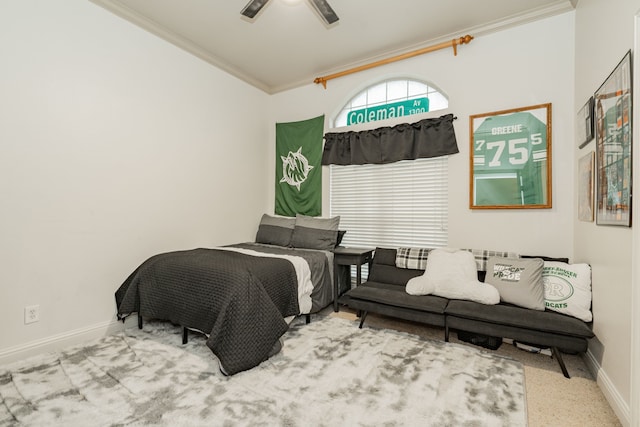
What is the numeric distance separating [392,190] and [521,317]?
74.2 inches

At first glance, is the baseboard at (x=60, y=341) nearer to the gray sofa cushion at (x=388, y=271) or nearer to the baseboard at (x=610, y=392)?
the gray sofa cushion at (x=388, y=271)

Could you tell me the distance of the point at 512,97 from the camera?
2.87 meters

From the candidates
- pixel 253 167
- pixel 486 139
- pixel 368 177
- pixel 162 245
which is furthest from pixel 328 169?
pixel 162 245

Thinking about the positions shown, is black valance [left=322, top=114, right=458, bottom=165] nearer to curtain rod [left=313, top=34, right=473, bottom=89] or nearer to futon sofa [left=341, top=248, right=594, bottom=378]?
curtain rod [left=313, top=34, right=473, bottom=89]

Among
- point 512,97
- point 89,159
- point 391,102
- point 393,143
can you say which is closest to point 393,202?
point 393,143

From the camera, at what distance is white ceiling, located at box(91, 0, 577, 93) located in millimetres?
2705

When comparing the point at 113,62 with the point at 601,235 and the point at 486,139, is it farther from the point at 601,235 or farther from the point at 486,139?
the point at 601,235

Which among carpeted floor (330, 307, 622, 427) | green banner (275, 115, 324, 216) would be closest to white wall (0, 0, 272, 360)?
green banner (275, 115, 324, 216)

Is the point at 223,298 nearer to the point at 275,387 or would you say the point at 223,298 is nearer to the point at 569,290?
the point at 275,387

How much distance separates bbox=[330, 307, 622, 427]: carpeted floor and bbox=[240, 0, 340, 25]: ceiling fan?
299 cm

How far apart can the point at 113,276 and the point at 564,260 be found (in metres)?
4.03

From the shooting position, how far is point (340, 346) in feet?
7.79

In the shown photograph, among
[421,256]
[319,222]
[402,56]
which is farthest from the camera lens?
[319,222]

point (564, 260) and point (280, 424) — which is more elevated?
point (564, 260)
